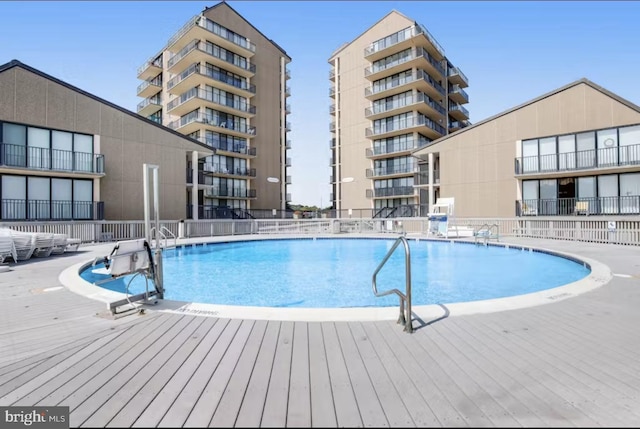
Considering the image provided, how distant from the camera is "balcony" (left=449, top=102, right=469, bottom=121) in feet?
132

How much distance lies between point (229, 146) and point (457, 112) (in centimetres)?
2810

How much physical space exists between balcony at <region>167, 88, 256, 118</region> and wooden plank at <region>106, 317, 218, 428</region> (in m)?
31.7

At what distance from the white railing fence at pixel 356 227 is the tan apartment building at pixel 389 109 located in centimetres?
877

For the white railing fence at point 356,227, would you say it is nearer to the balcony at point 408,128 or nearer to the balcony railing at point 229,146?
the balcony at point 408,128

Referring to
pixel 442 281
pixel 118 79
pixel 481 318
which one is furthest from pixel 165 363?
pixel 118 79

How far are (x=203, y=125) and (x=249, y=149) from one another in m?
5.66

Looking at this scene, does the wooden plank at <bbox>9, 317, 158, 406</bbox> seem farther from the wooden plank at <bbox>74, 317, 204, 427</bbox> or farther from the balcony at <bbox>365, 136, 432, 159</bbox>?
the balcony at <bbox>365, 136, 432, 159</bbox>

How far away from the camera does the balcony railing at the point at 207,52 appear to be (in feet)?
102

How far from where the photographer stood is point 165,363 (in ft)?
9.64

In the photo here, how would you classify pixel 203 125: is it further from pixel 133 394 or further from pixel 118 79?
pixel 133 394

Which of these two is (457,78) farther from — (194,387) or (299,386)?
(194,387)

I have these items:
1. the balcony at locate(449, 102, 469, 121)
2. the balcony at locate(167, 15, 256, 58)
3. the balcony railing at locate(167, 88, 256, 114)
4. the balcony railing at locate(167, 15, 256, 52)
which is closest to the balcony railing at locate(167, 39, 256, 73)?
the balcony at locate(167, 15, 256, 58)

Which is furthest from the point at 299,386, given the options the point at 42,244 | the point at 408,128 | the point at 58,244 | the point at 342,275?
the point at 408,128

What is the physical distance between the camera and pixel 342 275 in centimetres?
1012
